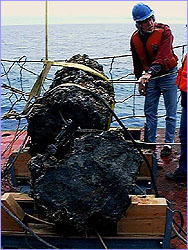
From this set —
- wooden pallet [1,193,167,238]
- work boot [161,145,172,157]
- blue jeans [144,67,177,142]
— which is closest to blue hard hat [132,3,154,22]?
blue jeans [144,67,177,142]

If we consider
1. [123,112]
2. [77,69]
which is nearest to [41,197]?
[77,69]

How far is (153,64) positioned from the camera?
4.28 metres

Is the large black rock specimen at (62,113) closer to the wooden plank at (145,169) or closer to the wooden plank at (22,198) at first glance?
the wooden plank at (22,198)

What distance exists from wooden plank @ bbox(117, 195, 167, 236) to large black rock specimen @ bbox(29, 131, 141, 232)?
17 centimetres

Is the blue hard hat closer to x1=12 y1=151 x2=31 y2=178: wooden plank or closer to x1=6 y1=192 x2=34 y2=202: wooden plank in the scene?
x1=12 y1=151 x2=31 y2=178: wooden plank

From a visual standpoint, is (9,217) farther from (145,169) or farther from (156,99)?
(156,99)

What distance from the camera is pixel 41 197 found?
2.51m

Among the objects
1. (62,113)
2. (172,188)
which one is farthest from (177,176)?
(62,113)

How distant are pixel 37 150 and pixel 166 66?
197 cm

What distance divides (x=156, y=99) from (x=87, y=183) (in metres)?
2.40

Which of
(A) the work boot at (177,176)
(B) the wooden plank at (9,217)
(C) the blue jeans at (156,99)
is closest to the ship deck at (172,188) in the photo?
(A) the work boot at (177,176)

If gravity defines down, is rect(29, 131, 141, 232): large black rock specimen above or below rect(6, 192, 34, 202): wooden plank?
above

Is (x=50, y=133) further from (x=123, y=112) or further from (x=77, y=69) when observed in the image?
(x=123, y=112)

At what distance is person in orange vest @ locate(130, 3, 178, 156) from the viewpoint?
168 inches
